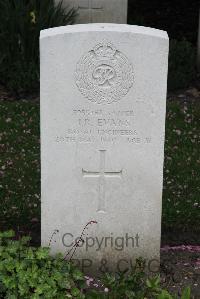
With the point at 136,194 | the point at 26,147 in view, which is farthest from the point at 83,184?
the point at 26,147

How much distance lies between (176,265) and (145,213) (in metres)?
0.59

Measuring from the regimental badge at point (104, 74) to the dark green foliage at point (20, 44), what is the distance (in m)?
4.36

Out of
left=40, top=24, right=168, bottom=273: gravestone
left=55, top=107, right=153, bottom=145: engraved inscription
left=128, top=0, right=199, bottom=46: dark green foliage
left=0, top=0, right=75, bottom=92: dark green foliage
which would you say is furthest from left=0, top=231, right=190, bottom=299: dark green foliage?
left=128, top=0, right=199, bottom=46: dark green foliage

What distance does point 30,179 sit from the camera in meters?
6.51

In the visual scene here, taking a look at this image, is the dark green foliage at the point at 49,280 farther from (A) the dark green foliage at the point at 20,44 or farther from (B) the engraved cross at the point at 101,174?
(A) the dark green foliage at the point at 20,44

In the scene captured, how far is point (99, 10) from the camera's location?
9.48 m

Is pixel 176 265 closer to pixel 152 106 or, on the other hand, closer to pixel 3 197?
pixel 152 106

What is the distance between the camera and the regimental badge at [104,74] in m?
4.41

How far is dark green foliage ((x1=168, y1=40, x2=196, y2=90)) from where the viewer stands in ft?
29.8

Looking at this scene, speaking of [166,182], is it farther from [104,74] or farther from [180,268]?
[104,74]

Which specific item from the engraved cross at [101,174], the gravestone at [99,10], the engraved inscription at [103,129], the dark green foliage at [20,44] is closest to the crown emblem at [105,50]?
the engraved inscription at [103,129]

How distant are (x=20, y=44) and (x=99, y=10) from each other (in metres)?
1.30

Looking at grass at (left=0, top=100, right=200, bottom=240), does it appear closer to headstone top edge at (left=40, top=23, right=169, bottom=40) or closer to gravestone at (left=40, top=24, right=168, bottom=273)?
gravestone at (left=40, top=24, right=168, bottom=273)

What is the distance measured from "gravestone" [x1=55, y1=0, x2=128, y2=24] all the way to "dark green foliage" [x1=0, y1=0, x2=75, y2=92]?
22.1 inches
